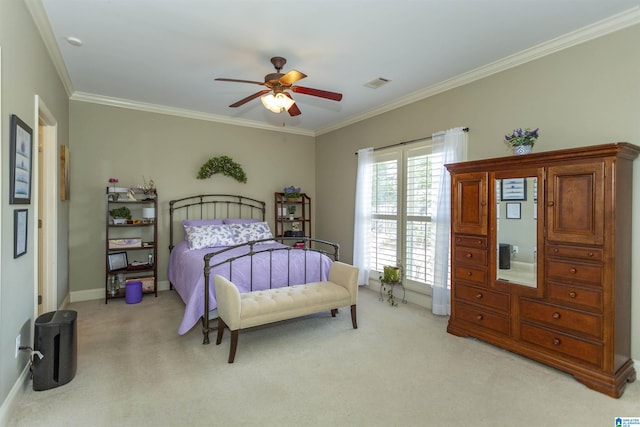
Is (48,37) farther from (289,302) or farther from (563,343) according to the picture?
(563,343)

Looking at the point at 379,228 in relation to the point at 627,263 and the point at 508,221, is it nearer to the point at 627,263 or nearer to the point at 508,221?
the point at 508,221

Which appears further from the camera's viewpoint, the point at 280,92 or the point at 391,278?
the point at 391,278

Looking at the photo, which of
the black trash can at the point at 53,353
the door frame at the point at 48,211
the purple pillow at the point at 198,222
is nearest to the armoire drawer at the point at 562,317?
the black trash can at the point at 53,353

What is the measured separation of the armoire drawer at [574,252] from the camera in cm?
250

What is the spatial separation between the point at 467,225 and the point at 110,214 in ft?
15.3

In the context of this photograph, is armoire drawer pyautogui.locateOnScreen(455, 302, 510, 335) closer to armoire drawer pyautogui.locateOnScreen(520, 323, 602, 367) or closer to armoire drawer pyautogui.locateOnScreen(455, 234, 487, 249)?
armoire drawer pyautogui.locateOnScreen(520, 323, 602, 367)

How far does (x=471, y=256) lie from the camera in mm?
3350

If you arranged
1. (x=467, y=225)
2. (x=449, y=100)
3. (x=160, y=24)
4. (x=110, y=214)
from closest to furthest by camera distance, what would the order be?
(x=160, y=24) → (x=467, y=225) → (x=449, y=100) → (x=110, y=214)

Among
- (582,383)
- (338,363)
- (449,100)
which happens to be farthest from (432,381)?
(449,100)

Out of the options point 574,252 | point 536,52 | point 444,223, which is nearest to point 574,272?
point 574,252

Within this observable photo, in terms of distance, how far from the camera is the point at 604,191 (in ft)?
8.05

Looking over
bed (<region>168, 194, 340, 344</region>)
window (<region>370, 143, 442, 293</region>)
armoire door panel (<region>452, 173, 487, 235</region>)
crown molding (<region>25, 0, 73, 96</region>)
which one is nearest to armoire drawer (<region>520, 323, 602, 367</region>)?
armoire door panel (<region>452, 173, 487, 235</region>)

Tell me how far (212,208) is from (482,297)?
170 inches

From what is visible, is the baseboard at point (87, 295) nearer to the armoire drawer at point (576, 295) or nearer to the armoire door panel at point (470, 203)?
the armoire door panel at point (470, 203)
